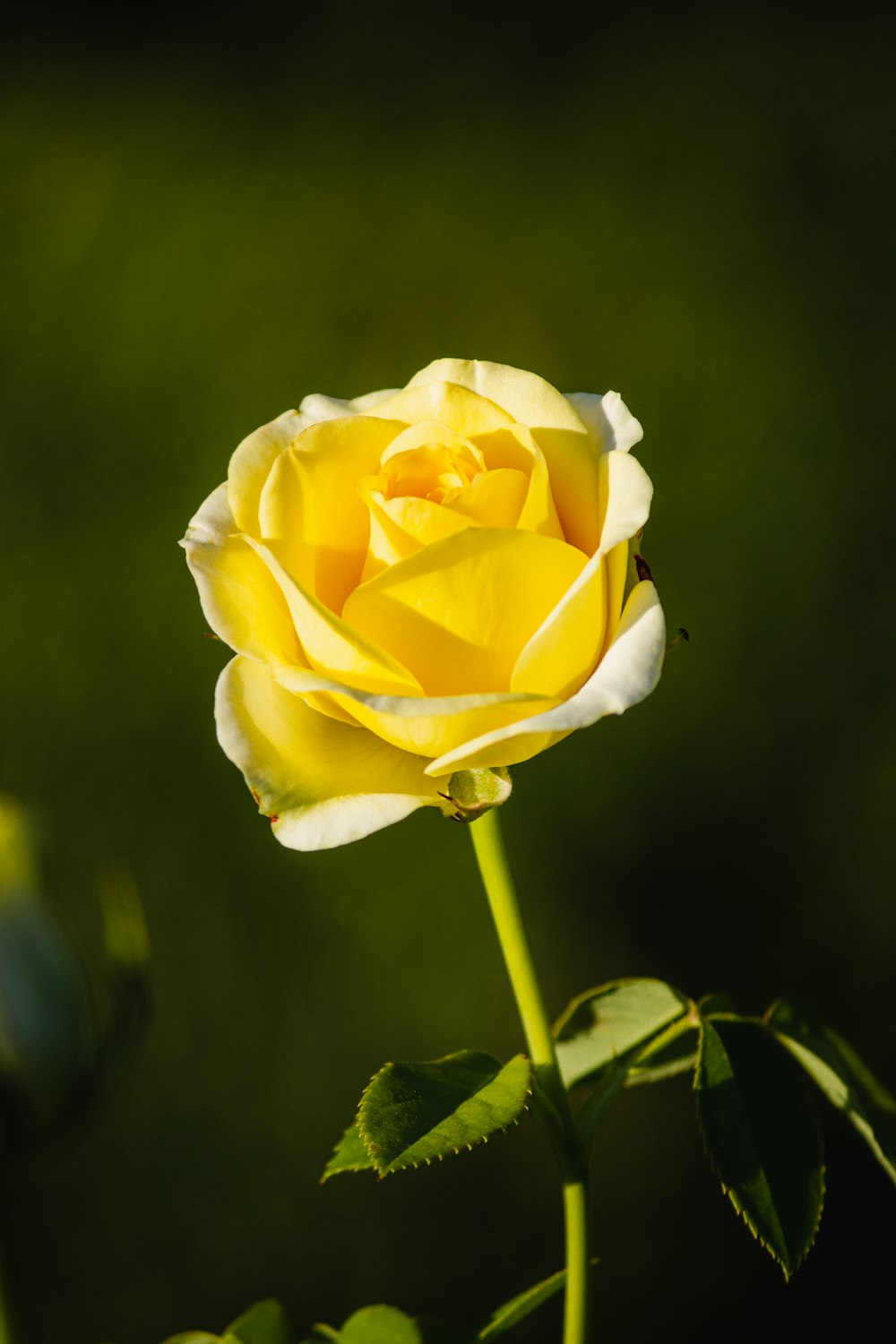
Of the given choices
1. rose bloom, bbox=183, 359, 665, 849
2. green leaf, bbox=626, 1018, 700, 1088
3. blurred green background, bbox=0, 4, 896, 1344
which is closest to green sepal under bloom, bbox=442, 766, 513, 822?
rose bloom, bbox=183, 359, 665, 849

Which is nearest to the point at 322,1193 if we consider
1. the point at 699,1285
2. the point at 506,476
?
the point at 699,1285

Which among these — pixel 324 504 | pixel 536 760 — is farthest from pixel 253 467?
pixel 536 760

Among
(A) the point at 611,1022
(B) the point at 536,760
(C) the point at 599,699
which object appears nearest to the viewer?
(C) the point at 599,699

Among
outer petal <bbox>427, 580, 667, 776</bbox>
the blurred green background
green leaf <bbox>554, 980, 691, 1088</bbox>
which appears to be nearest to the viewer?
outer petal <bbox>427, 580, 667, 776</bbox>

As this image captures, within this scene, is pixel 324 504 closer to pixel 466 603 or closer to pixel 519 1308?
pixel 466 603

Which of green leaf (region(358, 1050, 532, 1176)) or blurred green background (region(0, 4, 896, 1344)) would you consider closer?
green leaf (region(358, 1050, 532, 1176))

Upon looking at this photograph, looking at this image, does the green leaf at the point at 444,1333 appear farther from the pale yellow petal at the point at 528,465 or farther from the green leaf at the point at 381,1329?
the pale yellow petal at the point at 528,465

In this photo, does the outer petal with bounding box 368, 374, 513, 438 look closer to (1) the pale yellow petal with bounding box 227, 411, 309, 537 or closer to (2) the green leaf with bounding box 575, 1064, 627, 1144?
(1) the pale yellow petal with bounding box 227, 411, 309, 537

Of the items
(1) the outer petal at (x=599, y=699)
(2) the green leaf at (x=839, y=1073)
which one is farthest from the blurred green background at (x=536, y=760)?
(1) the outer petal at (x=599, y=699)
